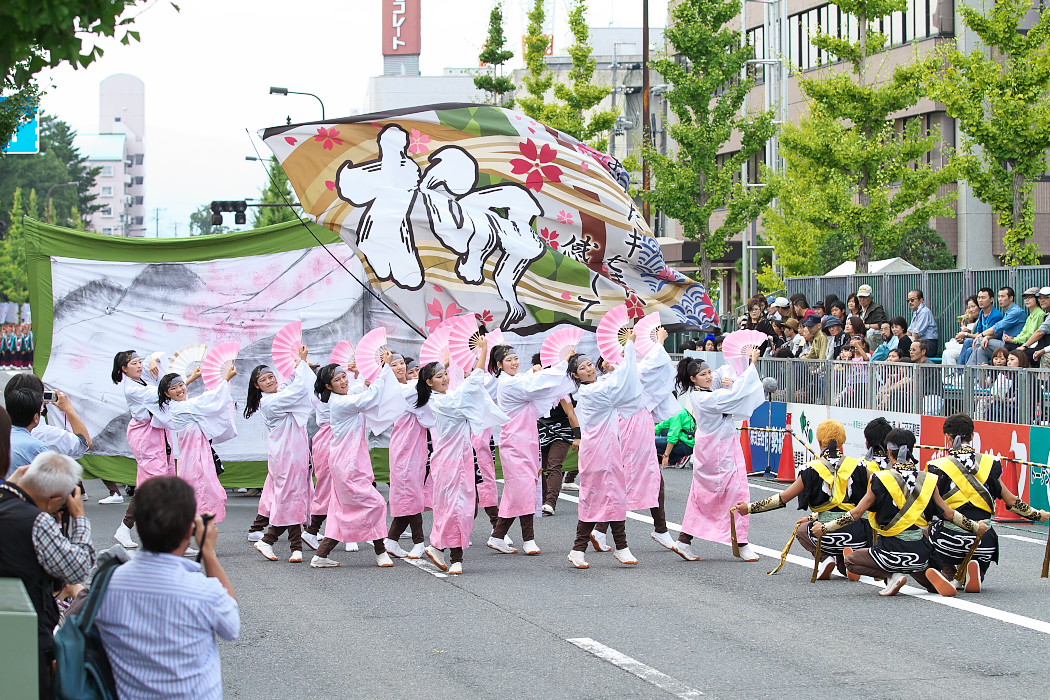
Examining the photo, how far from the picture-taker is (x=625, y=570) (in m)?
10.4

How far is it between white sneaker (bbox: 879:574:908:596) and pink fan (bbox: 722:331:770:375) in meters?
2.39

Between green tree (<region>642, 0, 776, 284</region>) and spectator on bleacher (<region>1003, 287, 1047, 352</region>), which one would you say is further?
green tree (<region>642, 0, 776, 284</region>)

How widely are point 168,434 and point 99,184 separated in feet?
471

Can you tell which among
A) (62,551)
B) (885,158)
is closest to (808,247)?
(885,158)

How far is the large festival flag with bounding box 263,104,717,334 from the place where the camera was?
46.2ft

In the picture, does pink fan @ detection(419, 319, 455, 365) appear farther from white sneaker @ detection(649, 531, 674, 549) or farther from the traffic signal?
the traffic signal

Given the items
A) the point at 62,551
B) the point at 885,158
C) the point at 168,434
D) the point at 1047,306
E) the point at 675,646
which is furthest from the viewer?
the point at 885,158

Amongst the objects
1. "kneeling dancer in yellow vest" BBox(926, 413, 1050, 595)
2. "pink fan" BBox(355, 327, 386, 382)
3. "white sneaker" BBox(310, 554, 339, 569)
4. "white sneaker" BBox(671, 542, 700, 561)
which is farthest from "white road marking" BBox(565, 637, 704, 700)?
"pink fan" BBox(355, 327, 386, 382)

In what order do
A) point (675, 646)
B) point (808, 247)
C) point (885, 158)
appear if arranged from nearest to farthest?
1. point (675, 646)
2. point (885, 158)
3. point (808, 247)

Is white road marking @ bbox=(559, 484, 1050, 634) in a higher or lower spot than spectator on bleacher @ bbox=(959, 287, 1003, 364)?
lower

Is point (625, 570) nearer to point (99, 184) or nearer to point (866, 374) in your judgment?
point (866, 374)

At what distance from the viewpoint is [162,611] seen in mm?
4250

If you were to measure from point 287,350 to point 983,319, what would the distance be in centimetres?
895

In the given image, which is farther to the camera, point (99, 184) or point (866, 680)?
point (99, 184)
